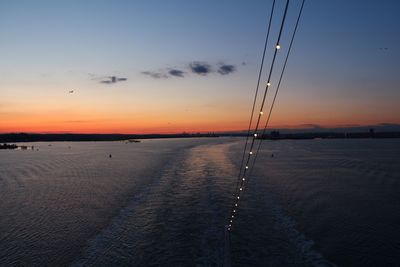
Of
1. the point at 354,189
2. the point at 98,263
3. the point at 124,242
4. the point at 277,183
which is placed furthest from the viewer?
the point at 277,183

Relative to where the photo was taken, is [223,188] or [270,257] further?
[223,188]

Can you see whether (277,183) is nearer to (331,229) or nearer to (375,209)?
(375,209)

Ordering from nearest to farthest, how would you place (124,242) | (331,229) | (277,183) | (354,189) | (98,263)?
(98,263) → (124,242) → (331,229) → (354,189) → (277,183)

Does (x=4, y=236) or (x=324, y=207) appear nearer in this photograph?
(x=4, y=236)

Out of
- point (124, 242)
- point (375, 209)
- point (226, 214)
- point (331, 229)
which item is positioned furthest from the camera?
point (375, 209)

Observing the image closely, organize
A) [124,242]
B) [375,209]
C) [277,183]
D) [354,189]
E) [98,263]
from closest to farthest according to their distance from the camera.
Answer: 1. [98,263]
2. [124,242]
3. [375,209]
4. [354,189]
5. [277,183]

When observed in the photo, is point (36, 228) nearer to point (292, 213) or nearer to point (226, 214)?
point (226, 214)

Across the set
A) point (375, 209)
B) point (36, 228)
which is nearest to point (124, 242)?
point (36, 228)

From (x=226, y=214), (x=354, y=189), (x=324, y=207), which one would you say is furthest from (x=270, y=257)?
(x=354, y=189)
